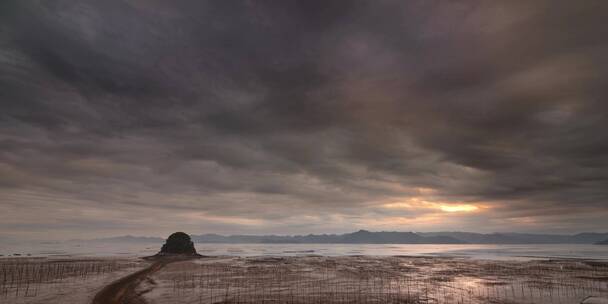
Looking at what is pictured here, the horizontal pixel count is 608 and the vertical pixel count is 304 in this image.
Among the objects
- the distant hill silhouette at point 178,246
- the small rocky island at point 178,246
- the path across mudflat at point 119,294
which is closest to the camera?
the path across mudflat at point 119,294

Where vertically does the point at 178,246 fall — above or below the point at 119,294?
below

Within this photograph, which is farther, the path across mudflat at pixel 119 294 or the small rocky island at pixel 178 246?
the small rocky island at pixel 178 246

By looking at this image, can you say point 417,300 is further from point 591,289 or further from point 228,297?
point 591,289

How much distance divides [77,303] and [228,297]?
14.4 meters

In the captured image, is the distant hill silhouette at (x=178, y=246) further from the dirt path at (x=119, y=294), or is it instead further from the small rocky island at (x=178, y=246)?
the dirt path at (x=119, y=294)

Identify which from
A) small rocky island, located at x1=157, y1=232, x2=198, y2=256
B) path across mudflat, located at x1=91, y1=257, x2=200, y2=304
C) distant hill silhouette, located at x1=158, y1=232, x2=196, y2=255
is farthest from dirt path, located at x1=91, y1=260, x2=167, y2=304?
distant hill silhouette, located at x1=158, y1=232, x2=196, y2=255

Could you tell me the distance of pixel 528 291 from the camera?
45.2 m

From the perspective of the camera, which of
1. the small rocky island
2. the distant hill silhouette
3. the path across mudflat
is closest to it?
the path across mudflat

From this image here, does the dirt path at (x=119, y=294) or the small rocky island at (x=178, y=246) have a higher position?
the dirt path at (x=119, y=294)

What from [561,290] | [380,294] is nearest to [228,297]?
[380,294]

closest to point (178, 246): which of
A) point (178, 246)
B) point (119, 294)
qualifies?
point (178, 246)

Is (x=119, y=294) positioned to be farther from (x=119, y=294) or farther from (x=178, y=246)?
(x=178, y=246)

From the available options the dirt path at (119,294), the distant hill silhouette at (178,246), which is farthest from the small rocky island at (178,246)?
the dirt path at (119,294)

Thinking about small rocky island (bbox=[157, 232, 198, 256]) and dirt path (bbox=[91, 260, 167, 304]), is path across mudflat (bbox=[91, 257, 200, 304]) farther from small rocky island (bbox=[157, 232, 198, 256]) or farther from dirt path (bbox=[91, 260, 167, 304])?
small rocky island (bbox=[157, 232, 198, 256])
